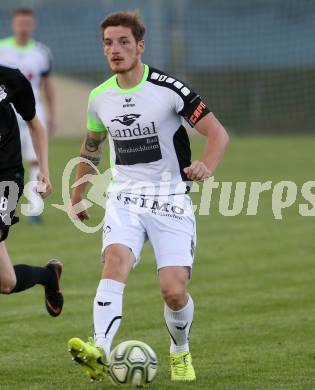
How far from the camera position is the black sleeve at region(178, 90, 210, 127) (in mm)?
6398

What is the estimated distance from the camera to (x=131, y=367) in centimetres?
589

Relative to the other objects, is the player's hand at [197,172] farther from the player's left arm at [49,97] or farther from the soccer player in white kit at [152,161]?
the player's left arm at [49,97]

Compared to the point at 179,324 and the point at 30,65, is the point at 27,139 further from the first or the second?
the point at 179,324

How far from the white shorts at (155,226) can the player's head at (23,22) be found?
310 inches

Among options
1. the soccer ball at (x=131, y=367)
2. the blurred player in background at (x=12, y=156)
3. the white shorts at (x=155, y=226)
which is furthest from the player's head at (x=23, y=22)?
the soccer ball at (x=131, y=367)

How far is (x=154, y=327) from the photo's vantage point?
807 centimetres

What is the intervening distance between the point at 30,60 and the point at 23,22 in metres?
0.74

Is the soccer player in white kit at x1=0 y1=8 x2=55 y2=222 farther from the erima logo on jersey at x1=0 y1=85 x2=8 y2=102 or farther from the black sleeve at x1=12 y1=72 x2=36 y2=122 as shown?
the erima logo on jersey at x1=0 y1=85 x2=8 y2=102

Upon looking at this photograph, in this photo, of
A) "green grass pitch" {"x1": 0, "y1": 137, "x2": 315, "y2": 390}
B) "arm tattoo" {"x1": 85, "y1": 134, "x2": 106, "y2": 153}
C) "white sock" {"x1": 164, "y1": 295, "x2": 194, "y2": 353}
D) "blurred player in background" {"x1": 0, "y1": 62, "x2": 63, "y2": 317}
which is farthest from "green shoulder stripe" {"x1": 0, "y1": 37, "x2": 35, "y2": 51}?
"white sock" {"x1": 164, "y1": 295, "x2": 194, "y2": 353}

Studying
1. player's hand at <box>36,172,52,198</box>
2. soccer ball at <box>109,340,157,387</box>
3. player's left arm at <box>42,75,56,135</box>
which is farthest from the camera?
player's left arm at <box>42,75,56,135</box>

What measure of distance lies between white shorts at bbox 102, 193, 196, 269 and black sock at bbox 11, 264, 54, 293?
85 cm

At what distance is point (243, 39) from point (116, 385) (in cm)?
2395

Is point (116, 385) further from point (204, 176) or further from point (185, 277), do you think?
point (204, 176)

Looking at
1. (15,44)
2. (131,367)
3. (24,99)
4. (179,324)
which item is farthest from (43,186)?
(15,44)
